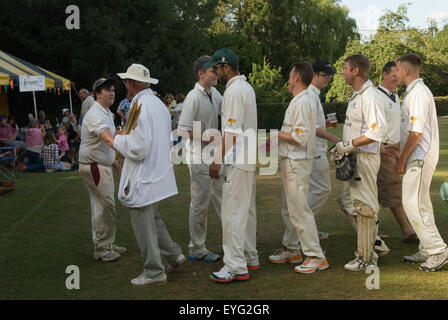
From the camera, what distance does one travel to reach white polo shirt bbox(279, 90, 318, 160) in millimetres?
5672

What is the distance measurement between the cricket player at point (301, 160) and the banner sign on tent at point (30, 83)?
39.0 feet

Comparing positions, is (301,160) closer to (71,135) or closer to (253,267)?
(253,267)

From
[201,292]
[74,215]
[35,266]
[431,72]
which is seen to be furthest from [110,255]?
[431,72]

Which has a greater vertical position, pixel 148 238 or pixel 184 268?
pixel 148 238

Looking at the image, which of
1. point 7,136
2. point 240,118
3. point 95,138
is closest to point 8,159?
point 7,136

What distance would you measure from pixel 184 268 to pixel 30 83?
1196 centimetres

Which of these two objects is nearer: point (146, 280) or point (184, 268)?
point (146, 280)

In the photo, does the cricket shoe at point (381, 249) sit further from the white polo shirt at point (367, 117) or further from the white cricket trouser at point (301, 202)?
the white polo shirt at point (367, 117)

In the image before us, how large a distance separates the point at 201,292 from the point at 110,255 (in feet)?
5.30

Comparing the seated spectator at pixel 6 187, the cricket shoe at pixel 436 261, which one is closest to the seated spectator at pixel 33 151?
the seated spectator at pixel 6 187

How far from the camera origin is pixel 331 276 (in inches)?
223

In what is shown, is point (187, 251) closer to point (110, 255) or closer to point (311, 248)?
point (110, 255)

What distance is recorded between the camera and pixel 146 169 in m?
5.25

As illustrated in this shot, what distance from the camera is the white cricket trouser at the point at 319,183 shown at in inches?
275
